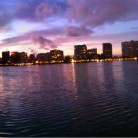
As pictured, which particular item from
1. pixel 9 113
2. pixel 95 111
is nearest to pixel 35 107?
pixel 9 113

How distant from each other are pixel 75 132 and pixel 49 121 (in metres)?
3.49

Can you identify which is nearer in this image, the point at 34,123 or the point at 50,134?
the point at 50,134

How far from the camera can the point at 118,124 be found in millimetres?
18781

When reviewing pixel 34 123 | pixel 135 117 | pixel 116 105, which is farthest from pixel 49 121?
pixel 116 105

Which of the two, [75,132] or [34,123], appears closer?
[75,132]

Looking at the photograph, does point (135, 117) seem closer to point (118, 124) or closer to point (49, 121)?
point (118, 124)

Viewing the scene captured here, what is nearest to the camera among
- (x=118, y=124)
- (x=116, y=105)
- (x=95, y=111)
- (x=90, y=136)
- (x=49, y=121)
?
(x=90, y=136)

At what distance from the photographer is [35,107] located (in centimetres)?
2616

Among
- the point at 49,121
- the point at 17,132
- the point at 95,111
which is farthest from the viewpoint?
the point at 95,111

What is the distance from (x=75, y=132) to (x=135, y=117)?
5.41 meters

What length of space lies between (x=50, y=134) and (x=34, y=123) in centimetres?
298

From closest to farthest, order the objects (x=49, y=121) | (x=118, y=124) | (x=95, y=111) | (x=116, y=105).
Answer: (x=118, y=124) → (x=49, y=121) → (x=95, y=111) → (x=116, y=105)

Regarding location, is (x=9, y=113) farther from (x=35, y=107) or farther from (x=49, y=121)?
(x=49, y=121)

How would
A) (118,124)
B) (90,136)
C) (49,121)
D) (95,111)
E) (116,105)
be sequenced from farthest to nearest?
(116,105) < (95,111) < (49,121) < (118,124) < (90,136)
